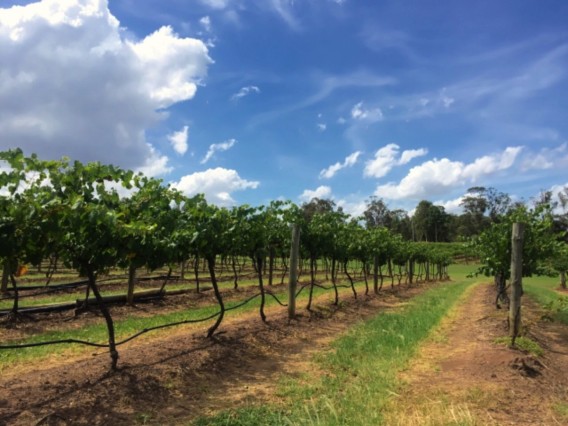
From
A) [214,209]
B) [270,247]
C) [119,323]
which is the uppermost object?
[214,209]

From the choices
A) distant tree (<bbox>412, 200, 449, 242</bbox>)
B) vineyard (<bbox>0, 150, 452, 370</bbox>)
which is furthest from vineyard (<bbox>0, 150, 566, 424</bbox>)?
distant tree (<bbox>412, 200, 449, 242</bbox>)

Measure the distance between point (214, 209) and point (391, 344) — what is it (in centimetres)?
423

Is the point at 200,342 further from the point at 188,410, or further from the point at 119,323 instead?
the point at 119,323

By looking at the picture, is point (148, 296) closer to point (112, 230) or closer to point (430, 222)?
point (112, 230)

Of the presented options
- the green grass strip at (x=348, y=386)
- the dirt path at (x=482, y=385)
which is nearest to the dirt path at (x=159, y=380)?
the green grass strip at (x=348, y=386)

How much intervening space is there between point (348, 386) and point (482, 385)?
1740 millimetres

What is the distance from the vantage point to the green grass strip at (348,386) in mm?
4406

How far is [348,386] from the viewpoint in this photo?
5.59 meters

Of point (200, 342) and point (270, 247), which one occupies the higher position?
point (270, 247)

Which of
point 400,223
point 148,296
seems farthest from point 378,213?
point 148,296

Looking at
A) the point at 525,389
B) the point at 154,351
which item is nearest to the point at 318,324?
the point at 154,351

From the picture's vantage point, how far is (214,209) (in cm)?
808

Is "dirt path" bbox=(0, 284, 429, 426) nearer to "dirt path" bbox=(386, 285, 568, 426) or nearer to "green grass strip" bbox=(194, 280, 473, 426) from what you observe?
"green grass strip" bbox=(194, 280, 473, 426)

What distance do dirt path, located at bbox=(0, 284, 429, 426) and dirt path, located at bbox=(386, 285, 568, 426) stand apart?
5.83ft
